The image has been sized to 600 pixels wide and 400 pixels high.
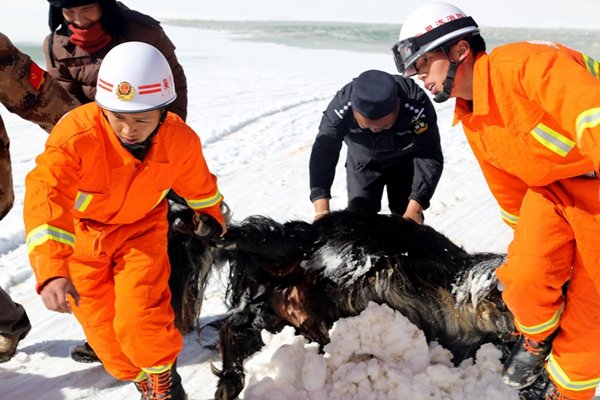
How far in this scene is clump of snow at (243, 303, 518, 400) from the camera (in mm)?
2854

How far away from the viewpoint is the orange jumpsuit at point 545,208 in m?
2.41

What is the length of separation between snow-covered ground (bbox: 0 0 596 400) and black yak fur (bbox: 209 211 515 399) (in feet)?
0.31

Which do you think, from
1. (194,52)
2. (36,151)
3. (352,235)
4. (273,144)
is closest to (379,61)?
(194,52)

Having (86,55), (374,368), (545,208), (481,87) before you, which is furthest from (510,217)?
(86,55)

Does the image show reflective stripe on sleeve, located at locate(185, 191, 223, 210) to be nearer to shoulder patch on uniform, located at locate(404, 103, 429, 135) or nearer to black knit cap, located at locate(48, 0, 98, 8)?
black knit cap, located at locate(48, 0, 98, 8)

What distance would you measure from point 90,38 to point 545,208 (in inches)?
91.2

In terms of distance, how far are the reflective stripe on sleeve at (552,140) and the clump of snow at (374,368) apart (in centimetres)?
99

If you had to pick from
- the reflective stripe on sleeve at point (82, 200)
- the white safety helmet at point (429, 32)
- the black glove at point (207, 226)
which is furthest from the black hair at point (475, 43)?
the reflective stripe on sleeve at point (82, 200)

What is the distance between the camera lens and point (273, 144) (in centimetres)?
761

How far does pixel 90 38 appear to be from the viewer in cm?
344

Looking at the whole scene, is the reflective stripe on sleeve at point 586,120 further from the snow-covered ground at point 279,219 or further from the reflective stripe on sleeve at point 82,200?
the reflective stripe on sleeve at point 82,200

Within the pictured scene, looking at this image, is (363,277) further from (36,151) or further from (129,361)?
(36,151)

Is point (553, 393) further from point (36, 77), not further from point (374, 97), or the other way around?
point (36, 77)

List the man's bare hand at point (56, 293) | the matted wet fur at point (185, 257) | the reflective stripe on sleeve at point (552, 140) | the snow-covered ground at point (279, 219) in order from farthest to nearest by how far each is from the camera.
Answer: the matted wet fur at point (185, 257) → the snow-covered ground at point (279, 219) → the reflective stripe on sleeve at point (552, 140) → the man's bare hand at point (56, 293)
